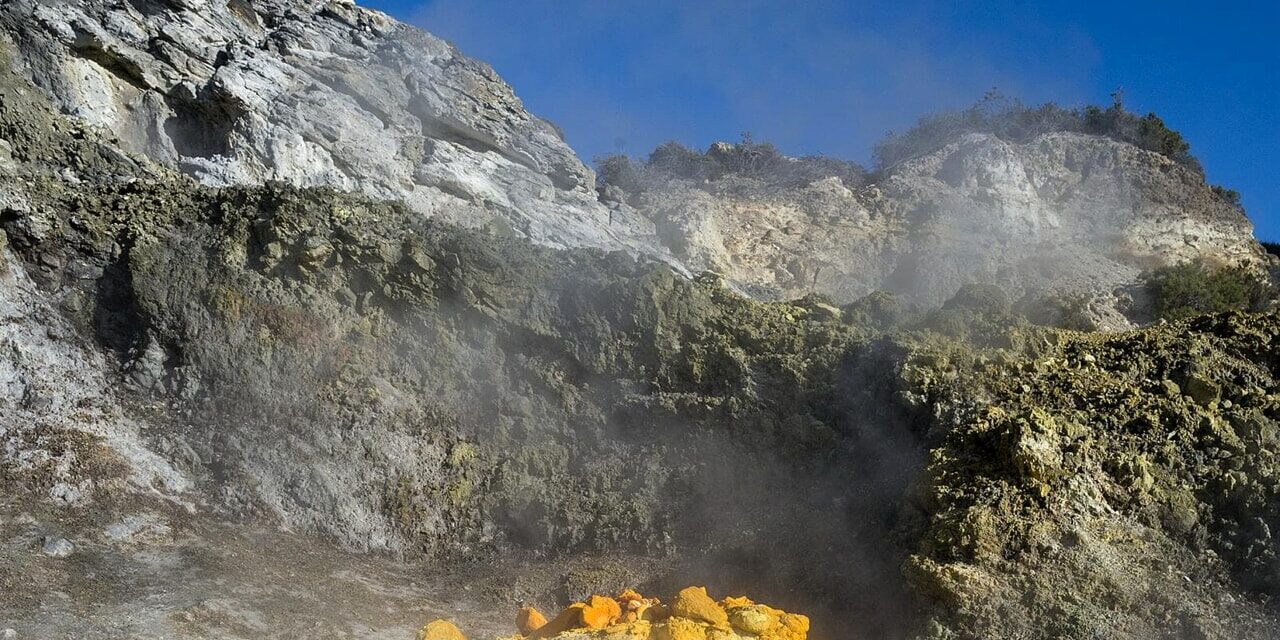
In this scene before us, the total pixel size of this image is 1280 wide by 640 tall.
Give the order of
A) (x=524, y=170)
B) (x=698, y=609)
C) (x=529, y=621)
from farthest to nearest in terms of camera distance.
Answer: (x=524, y=170), (x=529, y=621), (x=698, y=609)

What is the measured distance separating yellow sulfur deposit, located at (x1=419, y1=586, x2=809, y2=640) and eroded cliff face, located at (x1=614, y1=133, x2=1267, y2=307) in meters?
12.8

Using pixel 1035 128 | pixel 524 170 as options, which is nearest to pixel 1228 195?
pixel 1035 128

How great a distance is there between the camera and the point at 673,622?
27.7 ft

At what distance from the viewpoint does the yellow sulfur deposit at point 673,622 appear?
839cm

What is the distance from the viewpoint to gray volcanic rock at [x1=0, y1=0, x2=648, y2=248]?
15.7 metres

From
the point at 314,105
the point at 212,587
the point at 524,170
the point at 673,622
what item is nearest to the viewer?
the point at 673,622

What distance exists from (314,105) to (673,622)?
13.5 meters

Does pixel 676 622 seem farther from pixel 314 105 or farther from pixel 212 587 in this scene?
pixel 314 105

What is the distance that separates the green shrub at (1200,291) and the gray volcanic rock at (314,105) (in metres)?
11.4

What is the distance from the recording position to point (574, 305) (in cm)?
1277

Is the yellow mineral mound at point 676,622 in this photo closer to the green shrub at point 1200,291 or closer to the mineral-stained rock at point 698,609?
the mineral-stained rock at point 698,609

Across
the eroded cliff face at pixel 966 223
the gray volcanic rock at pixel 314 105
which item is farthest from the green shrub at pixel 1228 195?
the gray volcanic rock at pixel 314 105

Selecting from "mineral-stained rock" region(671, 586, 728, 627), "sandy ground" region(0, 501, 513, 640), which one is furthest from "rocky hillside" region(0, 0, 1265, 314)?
"mineral-stained rock" region(671, 586, 728, 627)

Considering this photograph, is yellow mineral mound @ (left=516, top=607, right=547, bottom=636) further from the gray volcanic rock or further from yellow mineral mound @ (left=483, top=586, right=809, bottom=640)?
the gray volcanic rock
